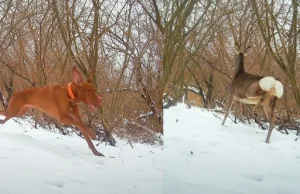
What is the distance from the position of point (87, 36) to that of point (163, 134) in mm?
338

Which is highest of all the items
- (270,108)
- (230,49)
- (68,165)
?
(230,49)

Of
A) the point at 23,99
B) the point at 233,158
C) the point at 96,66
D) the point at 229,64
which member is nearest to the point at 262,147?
the point at 233,158

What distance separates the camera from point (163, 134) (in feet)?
4.13

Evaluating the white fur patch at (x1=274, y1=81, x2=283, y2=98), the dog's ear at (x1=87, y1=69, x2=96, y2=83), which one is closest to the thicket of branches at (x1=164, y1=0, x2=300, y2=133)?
the white fur patch at (x1=274, y1=81, x2=283, y2=98)

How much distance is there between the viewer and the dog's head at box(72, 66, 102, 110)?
1.19m

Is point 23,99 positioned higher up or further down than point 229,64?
further down

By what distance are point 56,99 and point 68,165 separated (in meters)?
0.18

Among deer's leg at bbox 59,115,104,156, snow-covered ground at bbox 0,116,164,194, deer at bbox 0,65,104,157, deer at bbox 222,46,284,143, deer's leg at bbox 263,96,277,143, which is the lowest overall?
snow-covered ground at bbox 0,116,164,194

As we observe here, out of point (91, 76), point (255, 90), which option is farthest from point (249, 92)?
point (91, 76)

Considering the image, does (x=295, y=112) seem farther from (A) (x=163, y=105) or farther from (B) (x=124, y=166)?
(B) (x=124, y=166)

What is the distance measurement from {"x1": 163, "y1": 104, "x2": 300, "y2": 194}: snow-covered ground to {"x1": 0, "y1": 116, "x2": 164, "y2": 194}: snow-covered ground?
2.6 inches

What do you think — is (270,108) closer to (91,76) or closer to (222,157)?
(222,157)

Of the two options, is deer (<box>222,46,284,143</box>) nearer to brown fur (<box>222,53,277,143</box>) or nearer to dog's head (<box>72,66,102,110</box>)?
brown fur (<box>222,53,277,143</box>)

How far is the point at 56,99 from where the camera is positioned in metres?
1.18
